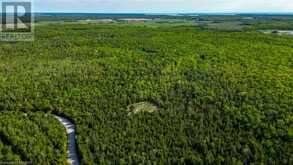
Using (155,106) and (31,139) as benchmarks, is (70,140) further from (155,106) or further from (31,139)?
(155,106)

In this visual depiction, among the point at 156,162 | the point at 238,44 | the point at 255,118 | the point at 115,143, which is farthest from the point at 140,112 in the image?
the point at 238,44

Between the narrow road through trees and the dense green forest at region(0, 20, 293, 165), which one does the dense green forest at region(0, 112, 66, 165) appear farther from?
the narrow road through trees

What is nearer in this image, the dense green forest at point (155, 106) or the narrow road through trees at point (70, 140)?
the narrow road through trees at point (70, 140)

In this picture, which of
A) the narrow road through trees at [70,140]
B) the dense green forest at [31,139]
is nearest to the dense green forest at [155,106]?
Answer: the dense green forest at [31,139]

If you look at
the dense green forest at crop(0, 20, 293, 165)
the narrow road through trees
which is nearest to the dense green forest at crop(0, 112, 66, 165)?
the dense green forest at crop(0, 20, 293, 165)

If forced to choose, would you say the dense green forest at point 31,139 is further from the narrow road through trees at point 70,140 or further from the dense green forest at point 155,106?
the narrow road through trees at point 70,140

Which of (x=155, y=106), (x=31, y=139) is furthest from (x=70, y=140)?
(x=155, y=106)

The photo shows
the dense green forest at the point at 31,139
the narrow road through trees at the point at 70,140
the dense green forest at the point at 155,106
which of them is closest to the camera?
the dense green forest at the point at 31,139
